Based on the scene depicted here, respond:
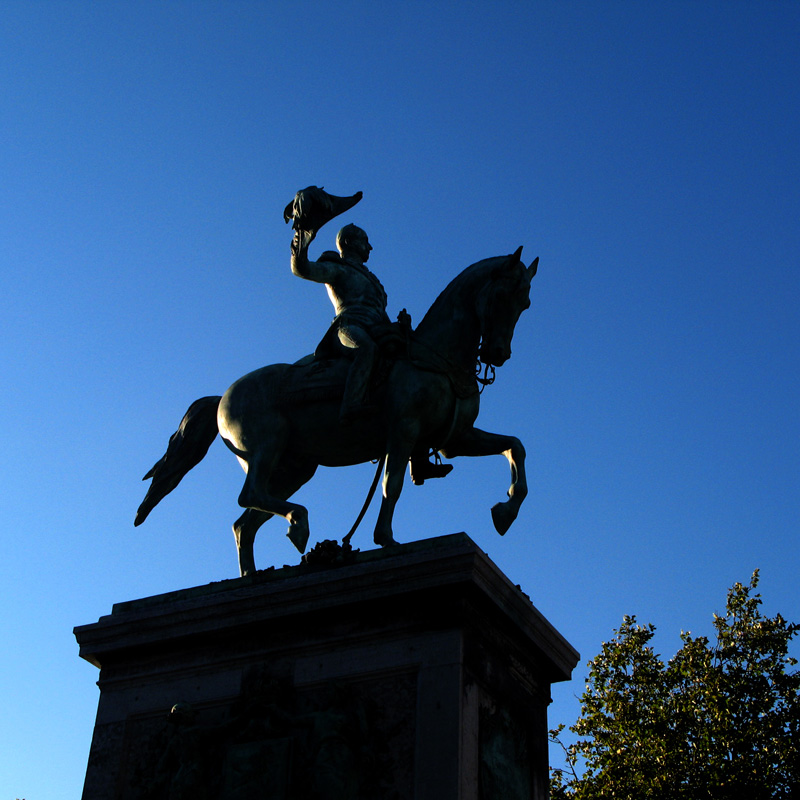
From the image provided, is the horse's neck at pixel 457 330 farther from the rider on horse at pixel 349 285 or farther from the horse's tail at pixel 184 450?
the horse's tail at pixel 184 450

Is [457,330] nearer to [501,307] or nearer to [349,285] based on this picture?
[501,307]

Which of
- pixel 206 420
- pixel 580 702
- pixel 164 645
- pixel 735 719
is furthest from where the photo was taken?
pixel 580 702

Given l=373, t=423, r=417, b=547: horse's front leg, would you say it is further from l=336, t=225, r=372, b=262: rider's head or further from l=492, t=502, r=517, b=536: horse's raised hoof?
l=336, t=225, r=372, b=262: rider's head

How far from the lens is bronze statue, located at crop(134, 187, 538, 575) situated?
10.2 meters

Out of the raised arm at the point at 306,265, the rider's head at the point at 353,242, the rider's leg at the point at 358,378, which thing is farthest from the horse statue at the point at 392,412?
the rider's head at the point at 353,242

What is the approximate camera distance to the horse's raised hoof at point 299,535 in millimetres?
10047

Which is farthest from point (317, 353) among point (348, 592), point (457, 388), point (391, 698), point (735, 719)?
point (735, 719)

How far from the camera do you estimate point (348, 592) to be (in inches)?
358

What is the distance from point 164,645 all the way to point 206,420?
239 centimetres

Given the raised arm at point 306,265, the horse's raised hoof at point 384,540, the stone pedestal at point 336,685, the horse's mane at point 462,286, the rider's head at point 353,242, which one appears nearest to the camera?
the stone pedestal at point 336,685

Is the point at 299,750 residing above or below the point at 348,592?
below

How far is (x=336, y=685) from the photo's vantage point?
875cm

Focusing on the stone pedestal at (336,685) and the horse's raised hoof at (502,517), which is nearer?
the stone pedestal at (336,685)

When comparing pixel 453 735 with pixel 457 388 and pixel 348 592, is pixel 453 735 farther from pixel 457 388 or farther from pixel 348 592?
Answer: pixel 457 388
